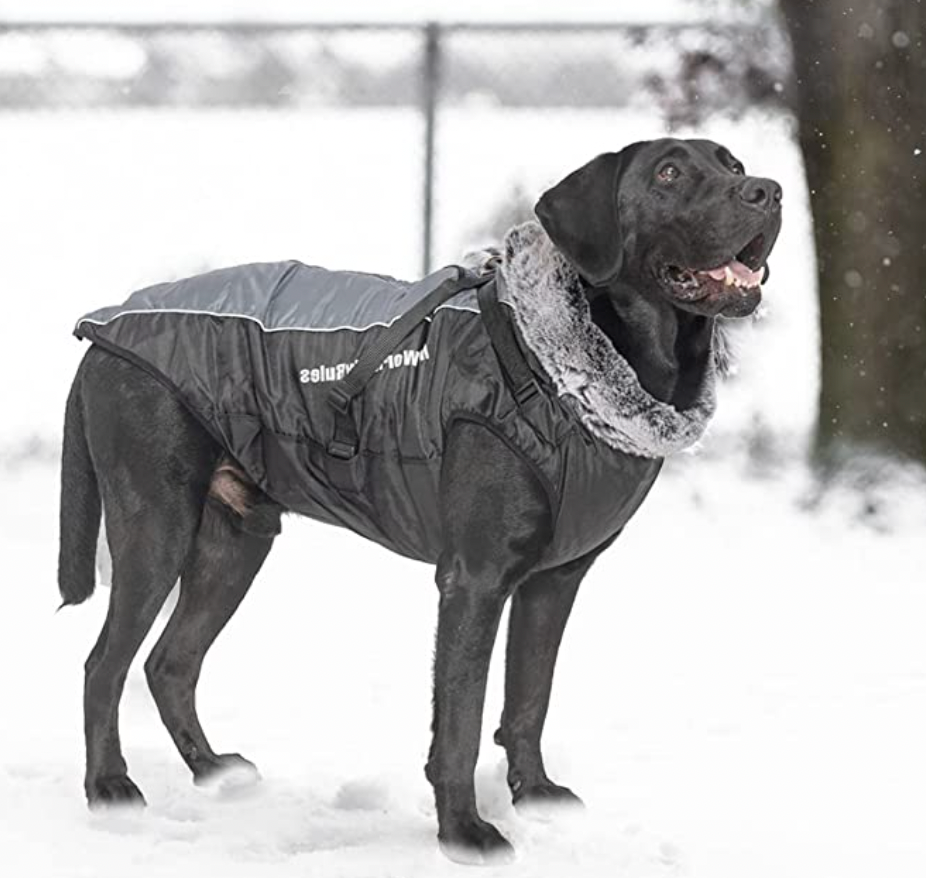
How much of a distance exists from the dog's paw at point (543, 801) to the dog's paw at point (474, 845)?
27 centimetres

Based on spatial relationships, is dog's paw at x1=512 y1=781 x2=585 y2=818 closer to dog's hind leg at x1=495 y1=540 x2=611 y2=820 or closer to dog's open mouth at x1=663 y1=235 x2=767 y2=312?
dog's hind leg at x1=495 y1=540 x2=611 y2=820

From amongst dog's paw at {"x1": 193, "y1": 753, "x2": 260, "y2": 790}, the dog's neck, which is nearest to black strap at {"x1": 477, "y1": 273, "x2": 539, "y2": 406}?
the dog's neck

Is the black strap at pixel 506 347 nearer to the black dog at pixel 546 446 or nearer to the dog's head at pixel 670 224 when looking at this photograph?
the black dog at pixel 546 446

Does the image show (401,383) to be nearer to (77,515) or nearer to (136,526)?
(136,526)

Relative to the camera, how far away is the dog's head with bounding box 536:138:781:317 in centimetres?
278

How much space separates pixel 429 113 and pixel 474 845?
4.59 m

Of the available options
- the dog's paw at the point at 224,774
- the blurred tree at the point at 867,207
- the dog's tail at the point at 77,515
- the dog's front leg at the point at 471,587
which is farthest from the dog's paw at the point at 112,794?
the blurred tree at the point at 867,207

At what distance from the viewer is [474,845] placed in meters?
2.82

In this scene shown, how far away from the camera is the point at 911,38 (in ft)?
20.1

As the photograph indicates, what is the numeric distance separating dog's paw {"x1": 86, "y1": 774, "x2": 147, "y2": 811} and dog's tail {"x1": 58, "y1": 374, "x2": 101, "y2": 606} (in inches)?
14.0

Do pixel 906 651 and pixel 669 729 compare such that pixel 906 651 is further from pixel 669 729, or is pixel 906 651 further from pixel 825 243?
pixel 825 243

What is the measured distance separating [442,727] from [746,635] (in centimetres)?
211

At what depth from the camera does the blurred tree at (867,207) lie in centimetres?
617

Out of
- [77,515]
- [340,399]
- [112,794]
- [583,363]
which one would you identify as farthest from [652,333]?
[112,794]
